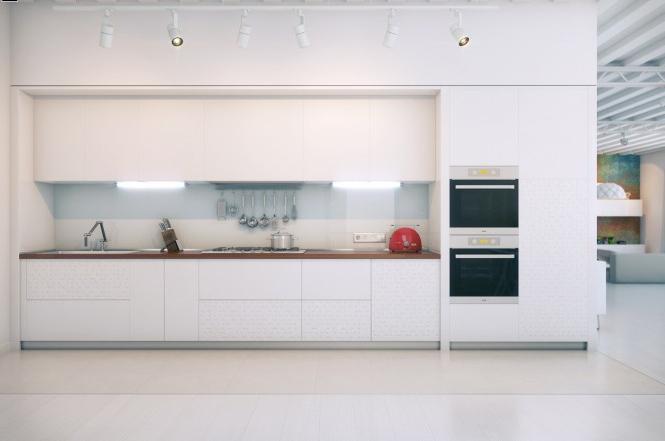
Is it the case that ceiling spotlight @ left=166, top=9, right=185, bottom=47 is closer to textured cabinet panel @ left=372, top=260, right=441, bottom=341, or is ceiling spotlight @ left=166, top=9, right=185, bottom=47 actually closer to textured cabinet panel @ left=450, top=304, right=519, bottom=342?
textured cabinet panel @ left=372, top=260, right=441, bottom=341

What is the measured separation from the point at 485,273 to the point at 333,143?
6.03 feet

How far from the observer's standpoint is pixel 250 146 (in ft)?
15.7

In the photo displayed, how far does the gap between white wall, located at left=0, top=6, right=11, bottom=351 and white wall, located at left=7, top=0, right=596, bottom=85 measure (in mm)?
95

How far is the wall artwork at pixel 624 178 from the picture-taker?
1390 cm

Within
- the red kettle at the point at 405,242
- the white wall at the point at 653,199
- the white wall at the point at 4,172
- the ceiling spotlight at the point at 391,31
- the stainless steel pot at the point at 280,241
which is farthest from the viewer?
the white wall at the point at 653,199

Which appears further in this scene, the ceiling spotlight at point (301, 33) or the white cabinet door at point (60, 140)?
the white cabinet door at point (60, 140)

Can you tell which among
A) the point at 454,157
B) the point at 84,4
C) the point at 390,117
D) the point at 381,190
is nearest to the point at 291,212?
the point at 381,190

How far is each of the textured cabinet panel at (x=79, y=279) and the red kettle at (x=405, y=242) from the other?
7.95 feet

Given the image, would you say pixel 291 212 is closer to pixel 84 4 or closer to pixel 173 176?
pixel 173 176

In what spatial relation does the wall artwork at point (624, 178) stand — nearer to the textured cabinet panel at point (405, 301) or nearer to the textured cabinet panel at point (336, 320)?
the textured cabinet panel at point (405, 301)

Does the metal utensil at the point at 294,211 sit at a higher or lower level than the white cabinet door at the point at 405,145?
lower

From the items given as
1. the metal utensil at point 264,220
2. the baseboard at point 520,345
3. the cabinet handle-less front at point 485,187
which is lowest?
the baseboard at point 520,345

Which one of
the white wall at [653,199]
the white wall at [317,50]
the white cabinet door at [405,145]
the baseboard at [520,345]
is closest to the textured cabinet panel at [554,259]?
the baseboard at [520,345]

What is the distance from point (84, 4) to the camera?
457cm
